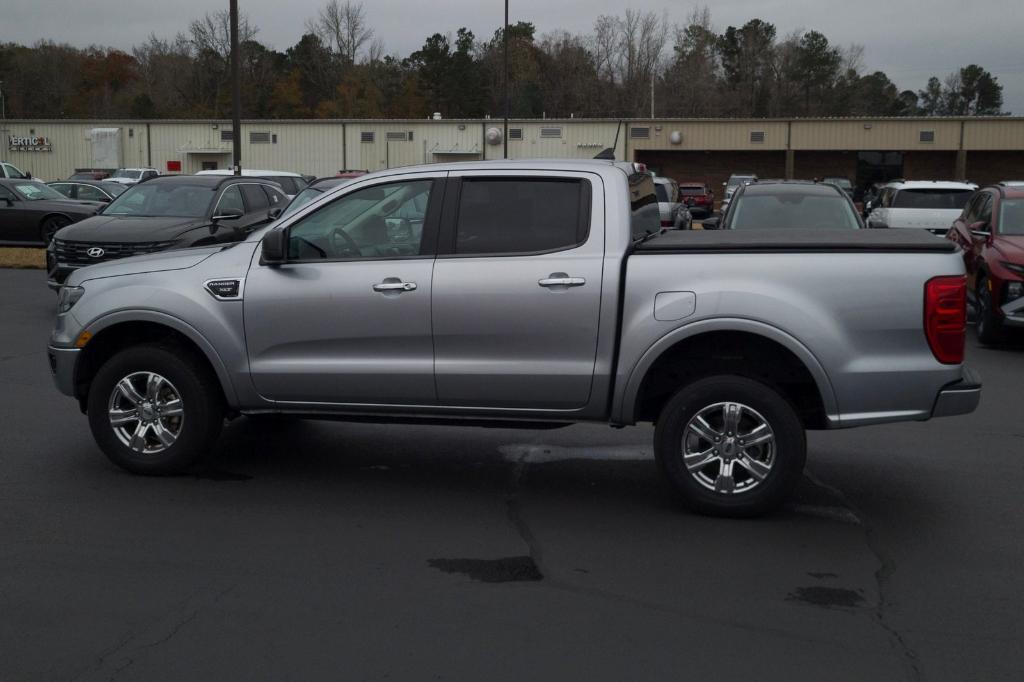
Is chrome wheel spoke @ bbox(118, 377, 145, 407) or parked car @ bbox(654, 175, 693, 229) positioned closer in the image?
chrome wheel spoke @ bbox(118, 377, 145, 407)

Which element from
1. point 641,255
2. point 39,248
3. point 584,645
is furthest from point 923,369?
point 39,248

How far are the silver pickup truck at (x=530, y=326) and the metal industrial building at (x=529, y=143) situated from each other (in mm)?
45661

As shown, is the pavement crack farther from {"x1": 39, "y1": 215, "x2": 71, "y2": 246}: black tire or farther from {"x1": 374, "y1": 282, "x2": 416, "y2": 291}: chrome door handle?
{"x1": 39, "y1": 215, "x2": 71, "y2": 246}: black tire

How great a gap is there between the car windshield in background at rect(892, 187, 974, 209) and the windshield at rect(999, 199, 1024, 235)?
23.1ft

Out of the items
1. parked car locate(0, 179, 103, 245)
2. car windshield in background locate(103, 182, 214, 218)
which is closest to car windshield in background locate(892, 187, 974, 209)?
car windshield in background locate(103, 182, 214, 218)

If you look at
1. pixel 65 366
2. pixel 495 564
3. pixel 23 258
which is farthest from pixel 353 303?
pixel 23 258

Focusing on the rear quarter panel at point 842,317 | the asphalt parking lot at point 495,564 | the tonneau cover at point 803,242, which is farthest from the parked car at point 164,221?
the rear quarter panel at point 842,317

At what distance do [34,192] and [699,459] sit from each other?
20.3m

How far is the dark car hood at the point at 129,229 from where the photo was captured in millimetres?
14125

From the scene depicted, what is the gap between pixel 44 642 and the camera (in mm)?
4398

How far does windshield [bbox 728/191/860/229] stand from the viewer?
1314 centimetres

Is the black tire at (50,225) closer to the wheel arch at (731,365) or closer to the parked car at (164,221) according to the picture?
the parked car at (164,221)

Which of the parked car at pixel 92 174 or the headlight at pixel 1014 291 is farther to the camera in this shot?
the parked car at pixel 92 174

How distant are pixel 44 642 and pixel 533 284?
304 centimetres
